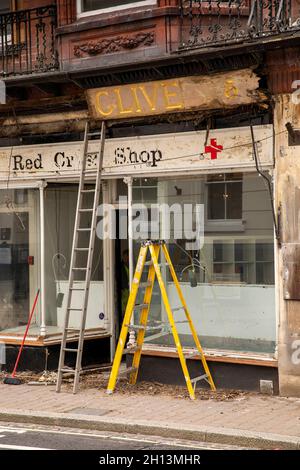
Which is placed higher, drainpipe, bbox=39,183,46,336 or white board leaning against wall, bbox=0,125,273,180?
white board leaning against wall, bbox=0,125,273,180

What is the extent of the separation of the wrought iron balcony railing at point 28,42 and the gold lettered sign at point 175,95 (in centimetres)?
115

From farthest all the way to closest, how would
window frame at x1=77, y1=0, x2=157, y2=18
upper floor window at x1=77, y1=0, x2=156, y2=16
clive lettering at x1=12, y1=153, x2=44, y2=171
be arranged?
clive lettering at x1=12, y1=153, x2=44, y2=171
upper floor window at x1=77, y1=0, x2=156, y2=16
window frame at x1=77, y1=0, x2=157, y2=18

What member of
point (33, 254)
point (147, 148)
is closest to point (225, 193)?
point (147, 148)

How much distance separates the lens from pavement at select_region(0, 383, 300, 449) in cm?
888

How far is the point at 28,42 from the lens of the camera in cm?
1292

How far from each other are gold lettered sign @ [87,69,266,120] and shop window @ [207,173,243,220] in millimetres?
1042

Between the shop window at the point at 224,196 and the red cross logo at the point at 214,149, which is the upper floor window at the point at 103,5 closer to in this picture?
the red cross logo at the point at 214,149

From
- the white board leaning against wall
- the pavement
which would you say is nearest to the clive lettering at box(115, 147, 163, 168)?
the white board leaning against wall

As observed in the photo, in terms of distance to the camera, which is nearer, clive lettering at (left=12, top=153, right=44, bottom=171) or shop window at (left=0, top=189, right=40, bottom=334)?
clive lettering at (left=12, top=153, right=44, bottom=171)

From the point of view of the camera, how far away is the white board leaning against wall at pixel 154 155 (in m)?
11.1

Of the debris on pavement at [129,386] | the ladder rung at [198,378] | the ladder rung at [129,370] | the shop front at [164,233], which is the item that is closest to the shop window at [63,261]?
the shop front at [164,233]

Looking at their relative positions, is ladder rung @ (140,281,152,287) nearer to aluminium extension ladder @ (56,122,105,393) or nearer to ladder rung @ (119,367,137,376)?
aluminium extension ladder @ (56,122,105,393)

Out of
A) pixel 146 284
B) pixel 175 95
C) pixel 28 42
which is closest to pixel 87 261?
pixel 146 284

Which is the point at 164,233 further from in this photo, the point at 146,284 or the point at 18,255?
the point at 18,255
